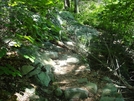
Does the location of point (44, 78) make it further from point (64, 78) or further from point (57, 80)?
point (64, 78)

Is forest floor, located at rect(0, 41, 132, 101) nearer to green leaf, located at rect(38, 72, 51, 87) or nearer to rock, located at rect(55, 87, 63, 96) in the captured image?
rock, located at rect(55, 87, 63, 96)

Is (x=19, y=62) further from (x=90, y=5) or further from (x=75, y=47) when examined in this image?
(x=90, y=5)

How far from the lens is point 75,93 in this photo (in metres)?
5.31

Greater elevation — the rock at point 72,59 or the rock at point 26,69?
the rock at point 26,69

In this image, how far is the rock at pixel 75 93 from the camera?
205 inches

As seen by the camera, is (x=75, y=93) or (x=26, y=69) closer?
(x=26, y=69)

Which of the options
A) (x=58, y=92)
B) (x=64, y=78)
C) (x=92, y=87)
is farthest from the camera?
(x=64, y=78)

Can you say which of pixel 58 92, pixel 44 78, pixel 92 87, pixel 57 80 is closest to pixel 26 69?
pixel 44 78

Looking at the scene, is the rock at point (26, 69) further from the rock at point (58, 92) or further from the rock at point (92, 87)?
the rock at point (92, 87)

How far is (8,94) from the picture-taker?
3.78 meters

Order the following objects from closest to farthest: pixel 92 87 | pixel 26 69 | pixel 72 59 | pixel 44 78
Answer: pixel 26 69
pixel 44 78
pixel 92 87
pixel 72 59

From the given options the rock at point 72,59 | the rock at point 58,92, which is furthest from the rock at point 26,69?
the rock at point 72,59

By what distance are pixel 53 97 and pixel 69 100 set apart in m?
0.44

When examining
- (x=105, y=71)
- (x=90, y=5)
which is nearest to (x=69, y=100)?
(x=105, y=71)
